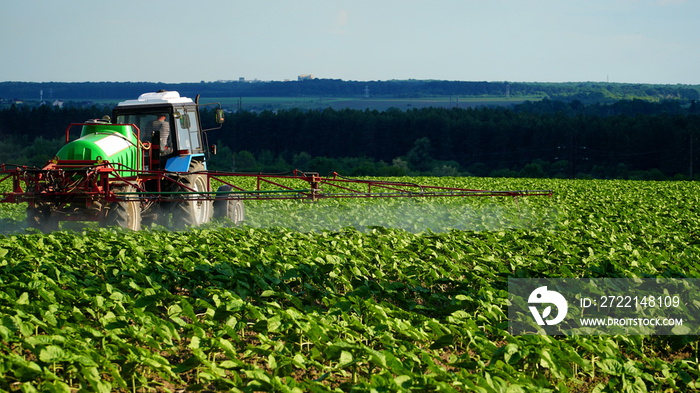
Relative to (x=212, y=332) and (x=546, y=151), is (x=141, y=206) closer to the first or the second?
(x=212, y=332)

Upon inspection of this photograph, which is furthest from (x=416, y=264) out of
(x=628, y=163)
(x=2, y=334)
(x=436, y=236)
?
(x=628, y=163)

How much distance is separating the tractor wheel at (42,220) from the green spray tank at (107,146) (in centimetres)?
89

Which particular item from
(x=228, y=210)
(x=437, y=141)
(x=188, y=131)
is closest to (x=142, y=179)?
(x=228, y=210)

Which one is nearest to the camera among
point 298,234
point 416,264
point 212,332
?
point 212,332

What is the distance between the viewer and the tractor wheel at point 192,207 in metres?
13.0

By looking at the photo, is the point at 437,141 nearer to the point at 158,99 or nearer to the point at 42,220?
the point at 158,99

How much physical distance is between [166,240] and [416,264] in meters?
3.77

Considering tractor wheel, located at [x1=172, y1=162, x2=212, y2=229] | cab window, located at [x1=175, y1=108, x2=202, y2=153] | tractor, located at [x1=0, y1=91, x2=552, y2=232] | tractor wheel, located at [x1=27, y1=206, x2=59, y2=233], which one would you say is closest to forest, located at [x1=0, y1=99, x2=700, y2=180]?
cab window, located at [x1=175, y1=108, x2=202, y2=153]

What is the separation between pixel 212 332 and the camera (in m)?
6.14

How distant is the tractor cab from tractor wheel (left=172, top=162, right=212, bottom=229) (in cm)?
43

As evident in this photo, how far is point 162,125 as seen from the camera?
14164mm

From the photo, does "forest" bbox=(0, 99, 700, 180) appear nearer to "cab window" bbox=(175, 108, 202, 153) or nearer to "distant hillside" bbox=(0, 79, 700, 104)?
"cab window" bbox=(175, 108, 202, 153)

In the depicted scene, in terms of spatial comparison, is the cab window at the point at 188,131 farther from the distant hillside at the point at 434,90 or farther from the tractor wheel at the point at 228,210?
the distant hillside at the point at 434,90

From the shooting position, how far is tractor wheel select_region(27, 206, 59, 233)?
1191 cm
